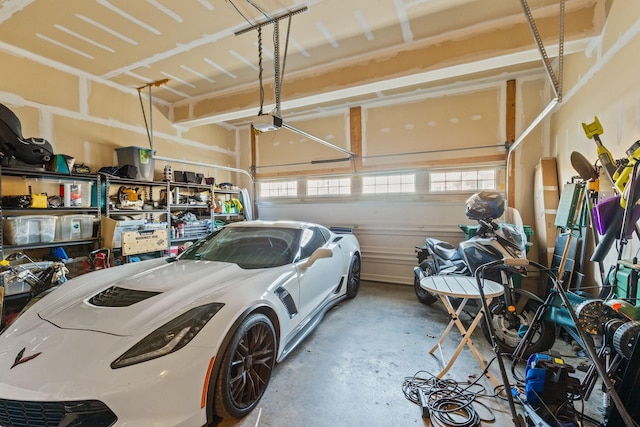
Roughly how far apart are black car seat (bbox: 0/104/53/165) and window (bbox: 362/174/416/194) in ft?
14.6

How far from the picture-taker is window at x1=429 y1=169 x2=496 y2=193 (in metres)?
4.30

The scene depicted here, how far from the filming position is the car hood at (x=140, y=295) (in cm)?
144

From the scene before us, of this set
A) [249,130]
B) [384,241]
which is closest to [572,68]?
[384,241]

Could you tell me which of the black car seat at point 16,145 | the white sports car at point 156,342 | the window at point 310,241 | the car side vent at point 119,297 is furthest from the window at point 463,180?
the black car seat at point 16,145

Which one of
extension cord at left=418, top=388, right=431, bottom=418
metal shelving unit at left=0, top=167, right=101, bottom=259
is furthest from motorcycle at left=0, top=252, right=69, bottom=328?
extension cord at left=418, top=388, right=431, bottom=418

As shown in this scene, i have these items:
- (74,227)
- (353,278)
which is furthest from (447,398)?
(74,227)

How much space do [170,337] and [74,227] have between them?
3.01 meters

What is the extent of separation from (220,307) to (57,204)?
301 centimetres

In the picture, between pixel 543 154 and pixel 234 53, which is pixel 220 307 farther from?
pixel 543 154

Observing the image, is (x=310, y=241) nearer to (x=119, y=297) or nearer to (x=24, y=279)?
(x=119, y=297)

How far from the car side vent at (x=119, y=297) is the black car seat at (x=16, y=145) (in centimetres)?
227

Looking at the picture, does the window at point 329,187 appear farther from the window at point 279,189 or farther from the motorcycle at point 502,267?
the motorcycle at point 502,267

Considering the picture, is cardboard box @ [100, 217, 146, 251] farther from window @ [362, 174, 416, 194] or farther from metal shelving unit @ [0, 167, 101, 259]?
window @ [362, 174, 416, 194]

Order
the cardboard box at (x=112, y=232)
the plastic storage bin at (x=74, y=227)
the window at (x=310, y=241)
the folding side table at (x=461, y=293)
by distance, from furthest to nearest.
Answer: the cardboard box at (x=112, y=232), the plastic storage bin at (x=74, y=227), the window at (x=310, y=241), the folding side table at (x=461, y=293)
